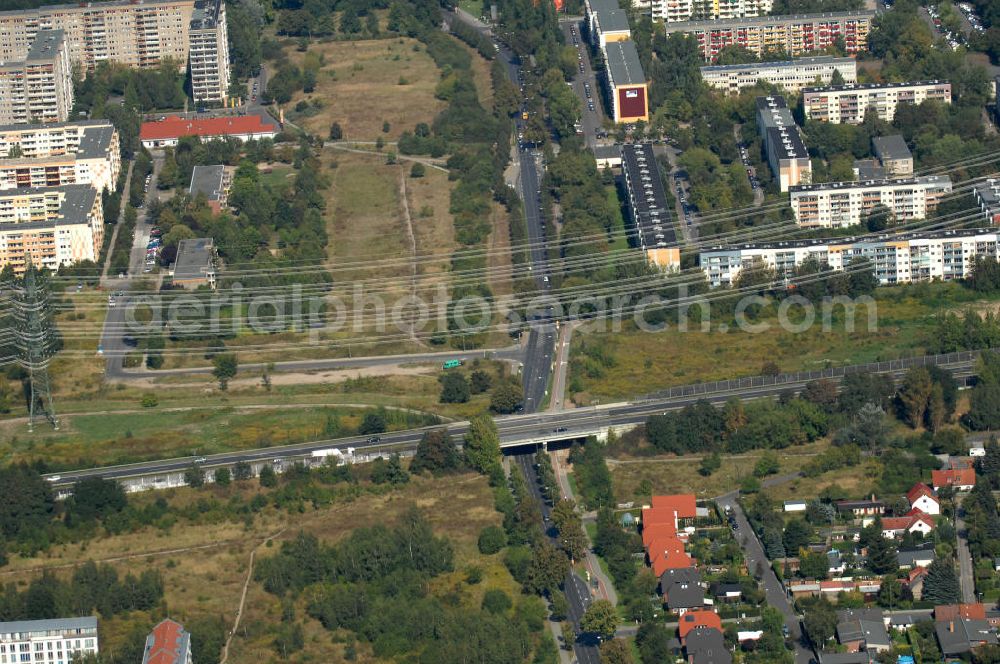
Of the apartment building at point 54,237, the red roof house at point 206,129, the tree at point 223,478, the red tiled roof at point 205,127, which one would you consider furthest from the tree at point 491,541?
the red tiled roof at point 205,127

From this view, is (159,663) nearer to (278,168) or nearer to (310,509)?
(310,509)

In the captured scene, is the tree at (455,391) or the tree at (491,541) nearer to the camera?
the tree at (491,541)

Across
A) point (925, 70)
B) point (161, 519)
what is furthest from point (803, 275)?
point (161, 519)

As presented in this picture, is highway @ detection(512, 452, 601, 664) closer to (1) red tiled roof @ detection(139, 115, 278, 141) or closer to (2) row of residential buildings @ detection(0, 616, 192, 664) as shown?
(2) row of residential buildings @ detection(0, 616, 192, 664)

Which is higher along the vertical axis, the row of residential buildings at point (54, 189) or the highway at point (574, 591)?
the row of residential buildings at point (54, 189)

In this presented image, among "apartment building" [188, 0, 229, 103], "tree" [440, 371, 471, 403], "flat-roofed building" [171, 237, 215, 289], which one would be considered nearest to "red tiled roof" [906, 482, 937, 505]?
"tree" [440, 371, 471, 403]

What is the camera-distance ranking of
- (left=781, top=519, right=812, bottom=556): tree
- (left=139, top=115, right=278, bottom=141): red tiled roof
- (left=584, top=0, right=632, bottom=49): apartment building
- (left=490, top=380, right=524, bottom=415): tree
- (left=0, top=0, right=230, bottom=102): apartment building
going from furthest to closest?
1. (left=0, top=0, right=230, bottom=102): apartment building
2. (left=584, top=0, right=632, bottom=49): apartment building
3. (left=139, top=115, right=278, bottom=141): red tiled roof
4. (left=490, top=380, right=524, bottom=415): tree
5. (left=781, top=519, right=812, bottom=556): tree

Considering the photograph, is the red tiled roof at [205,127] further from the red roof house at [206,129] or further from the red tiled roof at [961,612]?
the red tiled roof at [961,612]
